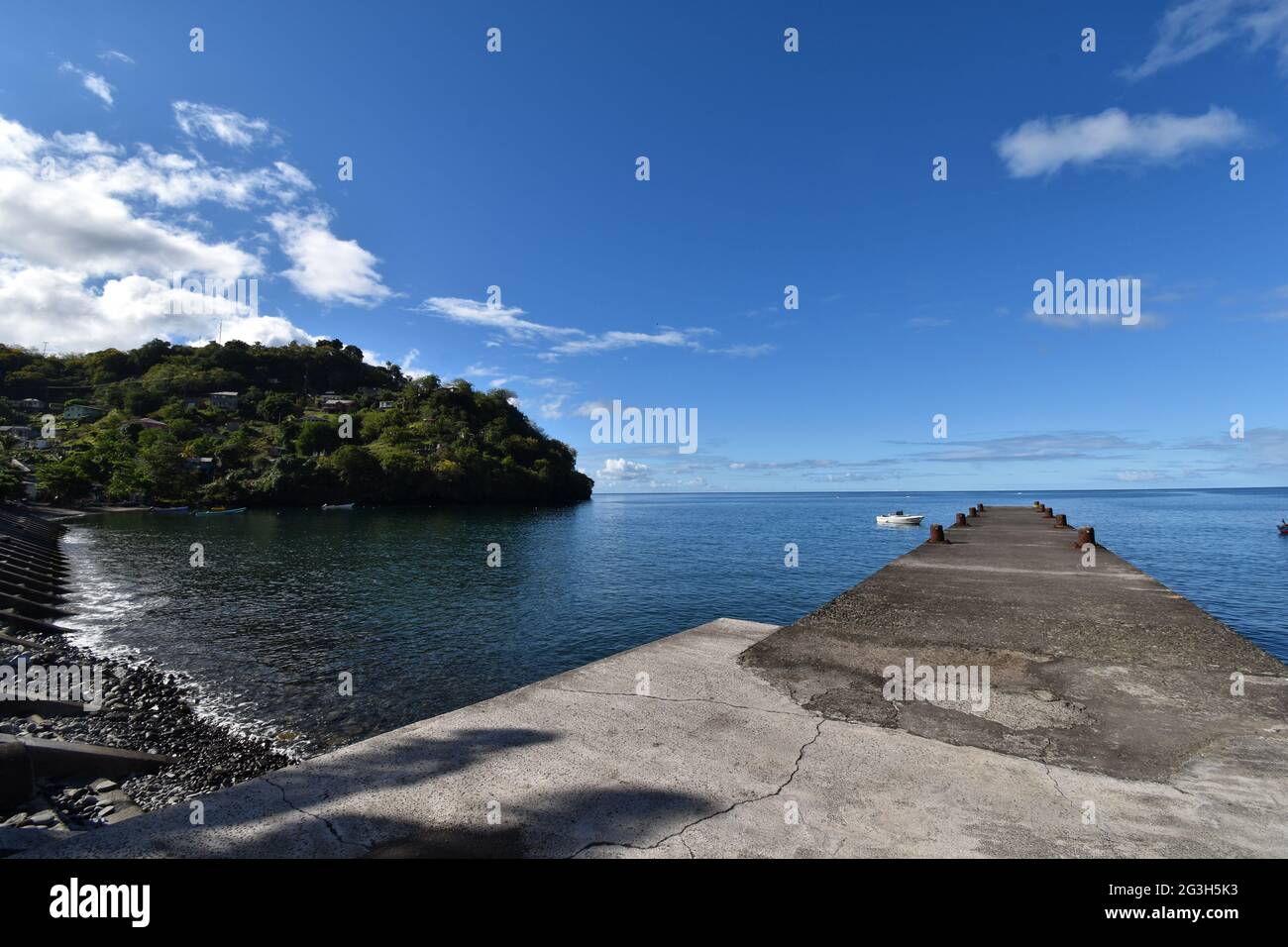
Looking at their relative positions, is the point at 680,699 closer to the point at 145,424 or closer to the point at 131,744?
the point at 131,744

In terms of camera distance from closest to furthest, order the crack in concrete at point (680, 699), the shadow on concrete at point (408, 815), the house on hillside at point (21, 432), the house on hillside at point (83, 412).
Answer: the shadow on concrete at point (408, 815) → the crack in concrete at point (680, 699) → the house on hillside at point (21, 432) → the house on hillside at point (83, 412)

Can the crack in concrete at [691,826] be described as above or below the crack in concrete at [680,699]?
above

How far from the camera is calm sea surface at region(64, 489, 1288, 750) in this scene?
42.8 ft

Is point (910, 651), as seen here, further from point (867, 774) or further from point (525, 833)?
point (525, 833)

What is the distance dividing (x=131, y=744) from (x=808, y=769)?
469 inches

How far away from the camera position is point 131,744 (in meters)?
9.53

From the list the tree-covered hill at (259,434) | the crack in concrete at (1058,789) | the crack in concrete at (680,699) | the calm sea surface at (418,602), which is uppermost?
the tree-covered hill at (259,434)

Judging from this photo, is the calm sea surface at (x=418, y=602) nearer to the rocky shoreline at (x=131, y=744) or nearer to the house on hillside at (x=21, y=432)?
the rocky shoreline at (x=131, y=744)

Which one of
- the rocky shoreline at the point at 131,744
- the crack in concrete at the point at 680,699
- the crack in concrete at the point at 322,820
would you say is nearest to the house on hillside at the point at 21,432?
the rocky shoreline at the point at 131,744

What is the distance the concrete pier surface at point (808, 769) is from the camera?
3.75 m

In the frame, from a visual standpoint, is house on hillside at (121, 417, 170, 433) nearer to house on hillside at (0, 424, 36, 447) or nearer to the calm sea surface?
house on hillside at (0, 424, 36, 447)

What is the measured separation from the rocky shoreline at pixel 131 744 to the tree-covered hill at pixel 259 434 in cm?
6438

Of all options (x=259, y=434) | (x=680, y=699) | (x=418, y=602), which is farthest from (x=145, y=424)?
(x=680, y=699)
